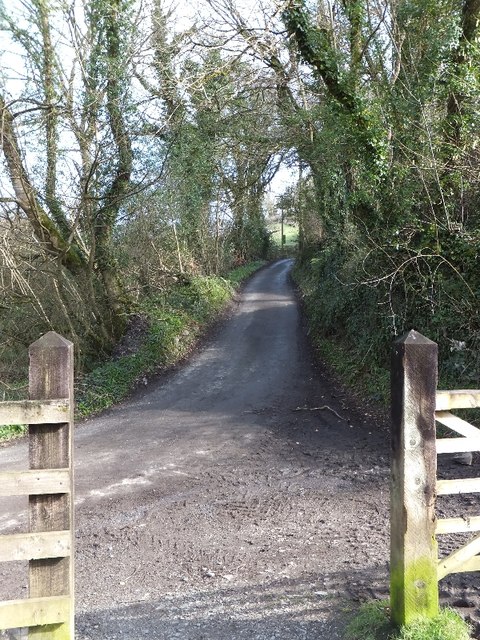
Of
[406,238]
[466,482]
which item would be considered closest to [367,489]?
[466,482]

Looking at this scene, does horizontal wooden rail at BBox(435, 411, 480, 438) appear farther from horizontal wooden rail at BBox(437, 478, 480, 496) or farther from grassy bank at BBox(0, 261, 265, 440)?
grassy bank at BBox(0, 261, 265, 440)

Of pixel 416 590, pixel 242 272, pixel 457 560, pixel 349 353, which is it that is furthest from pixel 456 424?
pixel 242 272

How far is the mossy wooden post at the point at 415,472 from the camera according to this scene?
9.54 ft

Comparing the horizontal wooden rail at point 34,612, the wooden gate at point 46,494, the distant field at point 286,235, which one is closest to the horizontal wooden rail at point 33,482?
the wooden gate at point 46,494

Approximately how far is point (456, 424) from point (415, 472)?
0.39m

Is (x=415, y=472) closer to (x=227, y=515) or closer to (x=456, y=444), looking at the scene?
(x=456, y=444)

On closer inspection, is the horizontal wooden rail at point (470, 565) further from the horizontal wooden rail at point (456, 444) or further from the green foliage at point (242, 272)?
the green foliage at point (242, 272)

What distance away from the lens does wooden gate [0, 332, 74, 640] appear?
2.68 m

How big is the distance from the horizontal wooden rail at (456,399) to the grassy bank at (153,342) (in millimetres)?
8545

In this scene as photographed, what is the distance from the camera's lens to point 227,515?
17.9ft

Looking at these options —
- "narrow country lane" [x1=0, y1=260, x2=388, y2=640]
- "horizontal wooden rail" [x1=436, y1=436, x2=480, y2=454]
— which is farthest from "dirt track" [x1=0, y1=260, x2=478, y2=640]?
"horizontal wooden rail" [x1=436, y1=436, x2=480, y2=454]

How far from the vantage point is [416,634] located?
9.48ft

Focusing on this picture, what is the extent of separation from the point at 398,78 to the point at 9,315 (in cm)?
1051

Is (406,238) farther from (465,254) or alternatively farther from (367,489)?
(367,489)
